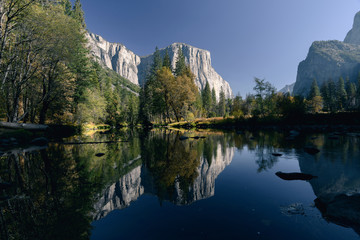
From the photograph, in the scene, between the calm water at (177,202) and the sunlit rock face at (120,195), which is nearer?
the calm water at (177,202)

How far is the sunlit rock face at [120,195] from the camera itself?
4.07 meters

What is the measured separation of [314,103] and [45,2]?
97666 mm

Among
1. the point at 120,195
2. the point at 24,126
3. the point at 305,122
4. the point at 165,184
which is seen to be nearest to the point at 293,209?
the point at 165,184

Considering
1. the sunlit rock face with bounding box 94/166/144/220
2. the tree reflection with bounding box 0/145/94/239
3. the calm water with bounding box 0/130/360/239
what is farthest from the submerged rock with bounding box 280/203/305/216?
the tree reflection with bounding box 0/145/94/239

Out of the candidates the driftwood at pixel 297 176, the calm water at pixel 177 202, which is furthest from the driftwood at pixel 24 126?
the driftwood at pixel 297 176

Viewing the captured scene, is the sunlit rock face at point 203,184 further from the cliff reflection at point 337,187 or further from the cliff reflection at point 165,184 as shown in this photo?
the cliff reflection at point 337,187

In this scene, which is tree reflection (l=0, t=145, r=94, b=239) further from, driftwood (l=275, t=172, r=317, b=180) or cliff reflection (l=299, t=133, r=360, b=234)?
driftwood (l=275, t=172, r=317, b=180)

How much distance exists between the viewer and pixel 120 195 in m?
4.78

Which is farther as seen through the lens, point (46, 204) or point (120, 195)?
point (120, 195)

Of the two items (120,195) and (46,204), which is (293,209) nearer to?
(120,195)

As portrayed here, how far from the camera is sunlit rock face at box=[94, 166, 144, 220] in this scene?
4.07 metres

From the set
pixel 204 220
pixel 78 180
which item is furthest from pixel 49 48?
pixel 204 220

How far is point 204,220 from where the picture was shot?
3.45m

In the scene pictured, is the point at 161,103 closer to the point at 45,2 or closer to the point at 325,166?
the point at 45,2
